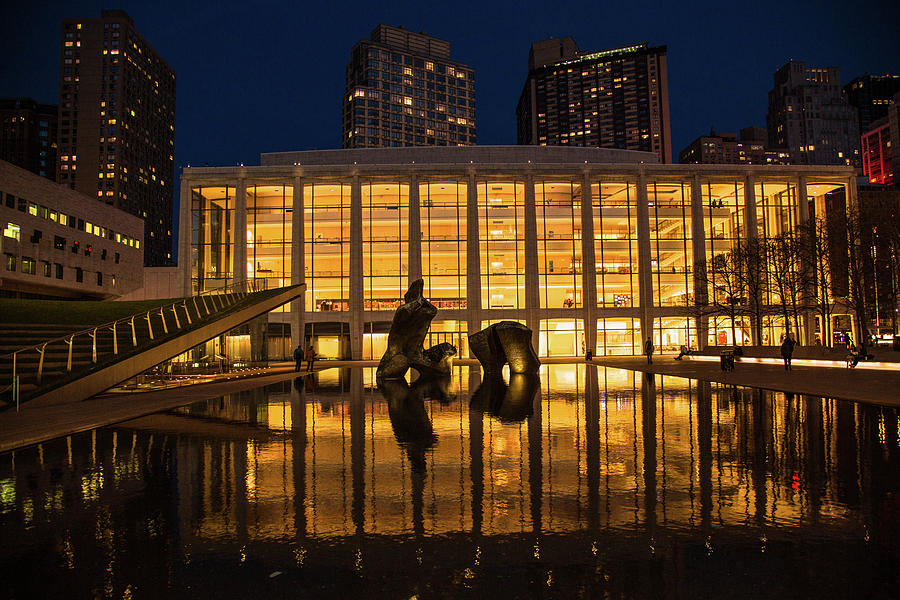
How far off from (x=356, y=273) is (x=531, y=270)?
17.2 m

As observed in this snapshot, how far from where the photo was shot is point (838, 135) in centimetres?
18212

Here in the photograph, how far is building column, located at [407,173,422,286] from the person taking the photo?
54.8 m

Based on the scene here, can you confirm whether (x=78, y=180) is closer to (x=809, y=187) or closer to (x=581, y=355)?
(x=581, y=355)

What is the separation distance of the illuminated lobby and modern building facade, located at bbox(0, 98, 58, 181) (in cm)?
13774

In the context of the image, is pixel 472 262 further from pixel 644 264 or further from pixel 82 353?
pixel 82 353

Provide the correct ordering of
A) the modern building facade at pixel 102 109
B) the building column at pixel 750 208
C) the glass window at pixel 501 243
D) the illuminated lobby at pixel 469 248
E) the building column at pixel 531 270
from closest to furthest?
the building column at pixel 531 270, the illuminated lobby at pixel 469 248, the glass window at pixel 501 243, the building column at pixel 750 208, the modern building facade at pixel 102 109

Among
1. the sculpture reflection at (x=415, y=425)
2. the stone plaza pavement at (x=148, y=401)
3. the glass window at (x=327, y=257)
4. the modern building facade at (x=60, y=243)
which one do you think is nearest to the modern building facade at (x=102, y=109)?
the modern building facade at (x=60, y=243)

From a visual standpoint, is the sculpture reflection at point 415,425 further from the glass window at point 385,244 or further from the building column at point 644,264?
the building column at point 644,264

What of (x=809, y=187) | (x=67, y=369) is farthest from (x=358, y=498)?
(x=809, y=187)

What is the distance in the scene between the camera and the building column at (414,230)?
54.8 m

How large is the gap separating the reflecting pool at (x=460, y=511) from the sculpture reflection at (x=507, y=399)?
1751 mm

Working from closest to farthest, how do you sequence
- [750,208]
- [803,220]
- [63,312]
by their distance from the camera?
[63,312] < [803,220] < [750,208]

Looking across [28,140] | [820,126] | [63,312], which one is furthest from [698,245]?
[28,140]

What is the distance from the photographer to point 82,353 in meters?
17.9
